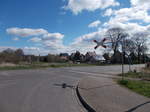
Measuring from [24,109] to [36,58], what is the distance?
7086cm

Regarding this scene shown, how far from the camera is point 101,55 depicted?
307 feet

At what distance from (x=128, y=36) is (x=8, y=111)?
69.7 metres

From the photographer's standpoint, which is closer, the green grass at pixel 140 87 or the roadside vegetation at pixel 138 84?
the green grass at pixel 140 87

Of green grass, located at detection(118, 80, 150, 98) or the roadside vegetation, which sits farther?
the roadside vegetation

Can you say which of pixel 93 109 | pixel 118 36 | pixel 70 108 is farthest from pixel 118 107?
pixel 118 36

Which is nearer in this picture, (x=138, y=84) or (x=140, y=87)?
(x=140, y=87)

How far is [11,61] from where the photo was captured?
1768 inches

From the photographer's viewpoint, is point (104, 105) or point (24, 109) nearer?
point (24, 109)

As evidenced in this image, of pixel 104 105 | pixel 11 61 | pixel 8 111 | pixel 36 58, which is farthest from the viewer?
pixel 36 58

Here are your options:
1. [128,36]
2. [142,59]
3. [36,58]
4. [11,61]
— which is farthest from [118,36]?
[11,61]

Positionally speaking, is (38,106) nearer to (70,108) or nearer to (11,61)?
(70,108)

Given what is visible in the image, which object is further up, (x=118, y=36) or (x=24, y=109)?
(x=118, y=36)

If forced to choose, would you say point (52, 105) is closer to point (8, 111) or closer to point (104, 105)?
point (8, 111)

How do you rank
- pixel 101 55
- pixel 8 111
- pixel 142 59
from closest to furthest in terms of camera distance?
pixel 8 111
pixel 142 59
pixel 101 55
